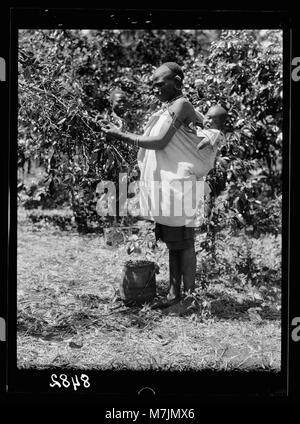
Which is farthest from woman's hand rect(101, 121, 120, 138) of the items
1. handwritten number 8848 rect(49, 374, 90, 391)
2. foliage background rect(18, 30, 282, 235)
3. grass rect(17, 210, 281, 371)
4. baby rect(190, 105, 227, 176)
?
handwritten number 8848 rect(49, 374, 90, 391)

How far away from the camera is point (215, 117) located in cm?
306

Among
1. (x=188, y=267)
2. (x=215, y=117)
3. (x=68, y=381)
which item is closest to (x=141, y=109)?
(x=215, y=117)

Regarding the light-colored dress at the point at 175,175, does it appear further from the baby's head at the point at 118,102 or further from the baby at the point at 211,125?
the baby's head at the point at 118,102

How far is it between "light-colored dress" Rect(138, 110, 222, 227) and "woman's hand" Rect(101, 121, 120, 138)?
169 mm

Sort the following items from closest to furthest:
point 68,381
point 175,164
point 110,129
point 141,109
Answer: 1. point 68,381
2. point 175,164
3. point 110,129
4. point 141,109

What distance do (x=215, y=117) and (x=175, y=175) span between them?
1.50 ft

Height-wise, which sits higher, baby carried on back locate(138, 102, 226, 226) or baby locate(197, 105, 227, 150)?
baby locate(197, 105, 227, 150)

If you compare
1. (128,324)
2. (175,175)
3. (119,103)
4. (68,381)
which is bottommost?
(68,381)

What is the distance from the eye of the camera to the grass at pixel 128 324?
2.75 m

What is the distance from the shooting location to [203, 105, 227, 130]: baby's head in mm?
3004

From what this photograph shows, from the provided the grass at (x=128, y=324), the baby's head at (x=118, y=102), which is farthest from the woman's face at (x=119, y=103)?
the grass at (x=128, y=324)

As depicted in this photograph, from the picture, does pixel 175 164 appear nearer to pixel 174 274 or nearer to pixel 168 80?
pixel 168 80

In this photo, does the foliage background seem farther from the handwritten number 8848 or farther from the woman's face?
the handwritten number 8848
